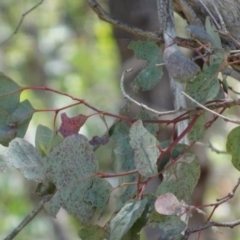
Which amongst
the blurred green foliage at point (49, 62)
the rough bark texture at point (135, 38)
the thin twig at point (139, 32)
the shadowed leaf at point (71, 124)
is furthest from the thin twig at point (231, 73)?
the blurred green foliage at point (49, 62)

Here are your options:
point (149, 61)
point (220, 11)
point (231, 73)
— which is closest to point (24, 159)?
point (149, 61)

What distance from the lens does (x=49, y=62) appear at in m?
3.19

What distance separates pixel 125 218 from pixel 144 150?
73 millimetres

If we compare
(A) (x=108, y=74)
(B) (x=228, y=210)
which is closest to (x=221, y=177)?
(B) (x=228, y=210)

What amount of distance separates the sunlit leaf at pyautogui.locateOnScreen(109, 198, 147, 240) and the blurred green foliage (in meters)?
2.22

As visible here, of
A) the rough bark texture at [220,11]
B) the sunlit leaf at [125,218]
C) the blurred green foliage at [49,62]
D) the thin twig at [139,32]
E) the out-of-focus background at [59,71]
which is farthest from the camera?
the blurred green foliage at [49,62]

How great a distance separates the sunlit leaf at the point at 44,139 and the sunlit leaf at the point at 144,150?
5.9 inches

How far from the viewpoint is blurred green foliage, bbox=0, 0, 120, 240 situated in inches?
120

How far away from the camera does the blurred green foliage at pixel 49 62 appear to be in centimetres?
304

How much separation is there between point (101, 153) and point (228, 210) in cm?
61

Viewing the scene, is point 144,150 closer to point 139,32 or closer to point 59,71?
point 139,32

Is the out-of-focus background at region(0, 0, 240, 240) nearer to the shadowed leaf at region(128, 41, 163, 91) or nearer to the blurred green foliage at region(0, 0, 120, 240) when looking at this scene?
the blurred green foliage at region(0, 0, 120, 240)

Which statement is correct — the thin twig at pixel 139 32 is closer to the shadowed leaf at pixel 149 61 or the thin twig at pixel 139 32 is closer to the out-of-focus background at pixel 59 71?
the shadowed leaf at pixel 149 61

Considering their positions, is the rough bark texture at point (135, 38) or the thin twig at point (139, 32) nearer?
the thin twig at point (139, 32)
